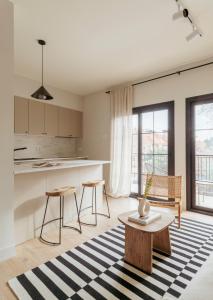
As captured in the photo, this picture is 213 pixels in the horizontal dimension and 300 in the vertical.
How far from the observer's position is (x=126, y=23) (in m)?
2.44

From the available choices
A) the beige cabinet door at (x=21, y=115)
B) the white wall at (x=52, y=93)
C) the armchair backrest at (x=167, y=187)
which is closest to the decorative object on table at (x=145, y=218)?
the armchair backrest at (x=167, y=187)

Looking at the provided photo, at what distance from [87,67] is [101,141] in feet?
6.75

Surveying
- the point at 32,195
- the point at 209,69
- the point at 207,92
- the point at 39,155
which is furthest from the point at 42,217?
the point at 209,69

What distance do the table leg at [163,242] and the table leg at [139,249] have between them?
348 millimetres

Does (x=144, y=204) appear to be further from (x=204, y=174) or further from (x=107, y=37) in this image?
(x=107, y=37)

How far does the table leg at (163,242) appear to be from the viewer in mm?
2145

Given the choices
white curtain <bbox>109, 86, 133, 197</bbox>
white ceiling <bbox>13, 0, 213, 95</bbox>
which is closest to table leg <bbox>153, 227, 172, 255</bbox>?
white curtain <bbox>109, 86, 133, 197</bbox>

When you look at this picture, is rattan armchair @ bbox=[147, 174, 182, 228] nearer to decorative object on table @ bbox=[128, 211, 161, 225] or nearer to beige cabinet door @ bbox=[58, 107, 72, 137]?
decorative object on table @ bbox=[128, 211, 161, 225]

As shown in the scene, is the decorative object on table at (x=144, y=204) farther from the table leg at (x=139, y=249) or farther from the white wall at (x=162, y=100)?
the white wall at (x=162, y=100)

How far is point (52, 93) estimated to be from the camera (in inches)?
192

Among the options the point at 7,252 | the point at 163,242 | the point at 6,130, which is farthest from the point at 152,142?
the point at 7,252

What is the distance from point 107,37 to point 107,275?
299 cm

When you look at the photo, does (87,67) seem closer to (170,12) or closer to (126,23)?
(126,23)

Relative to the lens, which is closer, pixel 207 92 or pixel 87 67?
pixel 207 92
